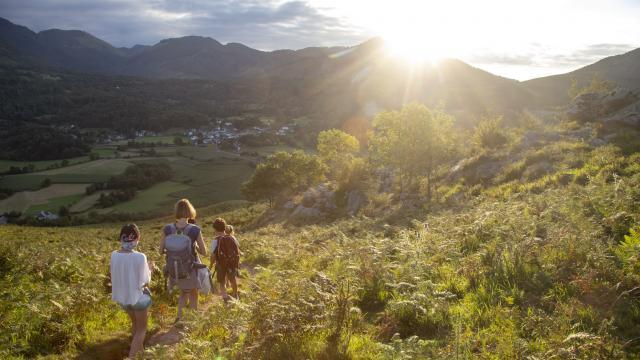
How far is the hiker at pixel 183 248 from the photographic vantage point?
919 centimetres

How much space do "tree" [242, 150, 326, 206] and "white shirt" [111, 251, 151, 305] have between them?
55.9 metres

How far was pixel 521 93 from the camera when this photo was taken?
196000 mm

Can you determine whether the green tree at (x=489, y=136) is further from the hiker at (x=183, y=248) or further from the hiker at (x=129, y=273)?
the hiker at (x=129, y=273)

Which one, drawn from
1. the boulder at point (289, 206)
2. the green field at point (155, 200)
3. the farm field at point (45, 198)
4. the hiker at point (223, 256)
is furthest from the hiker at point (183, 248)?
the farm field at point (45, 198)

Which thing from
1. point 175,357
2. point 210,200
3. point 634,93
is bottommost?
point 210,200

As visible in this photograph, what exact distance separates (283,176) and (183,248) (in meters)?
54.8

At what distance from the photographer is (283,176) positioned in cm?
6391

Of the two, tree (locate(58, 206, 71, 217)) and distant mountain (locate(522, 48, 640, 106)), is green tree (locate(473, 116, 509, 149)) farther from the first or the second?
distant mountain (locate(522, 48, 640, 106))

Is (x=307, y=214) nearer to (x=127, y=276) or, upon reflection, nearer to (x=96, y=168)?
(x=127, y=276)

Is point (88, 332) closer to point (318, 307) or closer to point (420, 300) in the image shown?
point (318, 307)

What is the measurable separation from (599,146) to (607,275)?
20.1m

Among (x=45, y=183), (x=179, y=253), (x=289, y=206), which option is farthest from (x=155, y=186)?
(x=179, y=253)

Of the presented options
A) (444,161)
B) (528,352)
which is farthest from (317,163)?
(528,352)

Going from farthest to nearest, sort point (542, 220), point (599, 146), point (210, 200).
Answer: point (210, 200)
point (599, 146)
point (542, 220)
